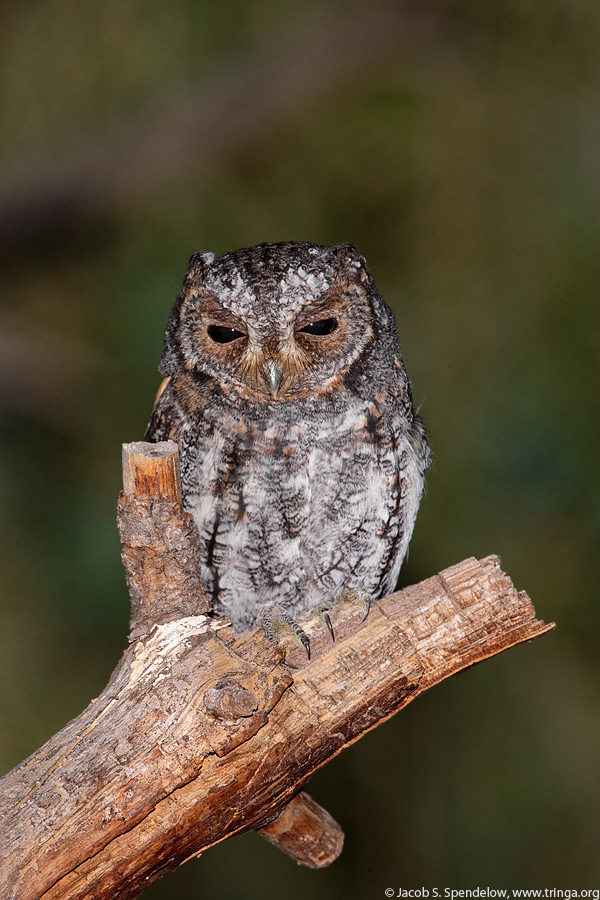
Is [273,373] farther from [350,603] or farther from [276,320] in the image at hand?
[350,603]

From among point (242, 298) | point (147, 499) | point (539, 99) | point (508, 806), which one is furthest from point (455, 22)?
point (508, 806)

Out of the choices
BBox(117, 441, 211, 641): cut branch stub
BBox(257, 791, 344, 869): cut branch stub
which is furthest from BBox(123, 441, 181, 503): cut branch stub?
BBox(257, 791, 344, 869): cut branch stub

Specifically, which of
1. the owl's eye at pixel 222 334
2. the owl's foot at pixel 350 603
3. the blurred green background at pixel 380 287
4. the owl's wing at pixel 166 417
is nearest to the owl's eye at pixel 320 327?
the owl's eye at pixel 222 334

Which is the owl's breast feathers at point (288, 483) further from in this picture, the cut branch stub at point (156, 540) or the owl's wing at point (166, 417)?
the cut branch stub at point (156, 540)

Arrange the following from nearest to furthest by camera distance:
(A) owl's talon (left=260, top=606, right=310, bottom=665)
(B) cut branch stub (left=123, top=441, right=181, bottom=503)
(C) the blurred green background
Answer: (B) cut branch stub (left=123, top=441, right=181, bottom=503)
(A) owl's talon (left=260, top=606, right=310, bottom=665)
(C) the blurred green background

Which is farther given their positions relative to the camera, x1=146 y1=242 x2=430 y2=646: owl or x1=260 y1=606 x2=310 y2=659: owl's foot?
x1=146 y1=242 x2=430 y2=646: owl

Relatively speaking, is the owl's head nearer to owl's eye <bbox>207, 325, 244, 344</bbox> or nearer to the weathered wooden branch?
owl's eye <bbox>207, 325, 244, 344</bbox>

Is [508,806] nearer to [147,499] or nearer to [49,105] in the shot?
[147,499]
